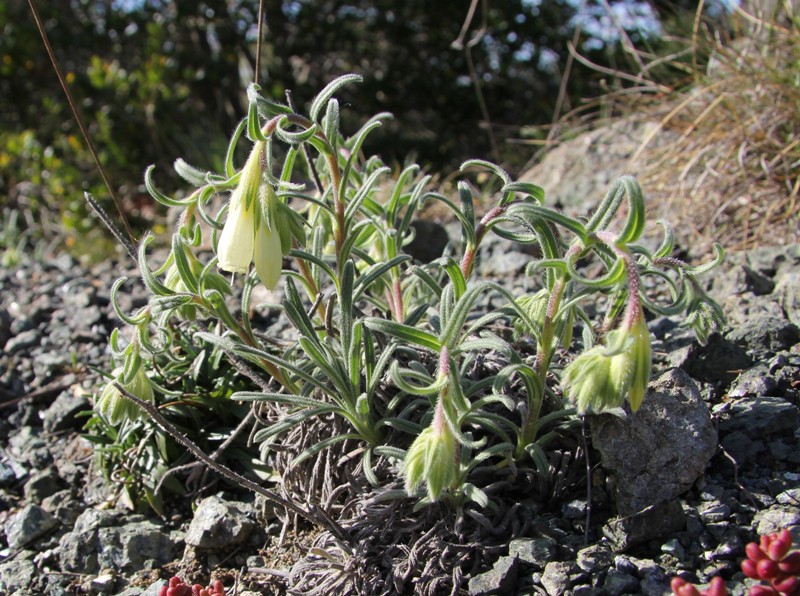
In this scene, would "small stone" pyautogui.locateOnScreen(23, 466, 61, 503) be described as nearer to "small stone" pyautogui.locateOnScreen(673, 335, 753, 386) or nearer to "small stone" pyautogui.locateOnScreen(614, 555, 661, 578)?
"small stone" pyautogui.locateOnScreen(614, 555, 661, 578)


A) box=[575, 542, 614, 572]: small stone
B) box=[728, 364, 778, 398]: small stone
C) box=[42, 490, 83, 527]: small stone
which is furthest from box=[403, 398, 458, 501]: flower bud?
box=[42, 490, 83, 527]: small stone

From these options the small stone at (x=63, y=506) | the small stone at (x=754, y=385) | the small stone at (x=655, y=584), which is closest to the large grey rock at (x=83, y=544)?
the small stone at (x=63, y=506)

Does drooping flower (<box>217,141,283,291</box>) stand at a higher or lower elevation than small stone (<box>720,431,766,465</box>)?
higher

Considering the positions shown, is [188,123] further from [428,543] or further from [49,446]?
[428,543]

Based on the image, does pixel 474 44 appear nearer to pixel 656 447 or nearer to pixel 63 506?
pixel 63 506

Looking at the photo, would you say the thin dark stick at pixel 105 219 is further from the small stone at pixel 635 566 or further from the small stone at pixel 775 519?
the small stone at pixel 775 519

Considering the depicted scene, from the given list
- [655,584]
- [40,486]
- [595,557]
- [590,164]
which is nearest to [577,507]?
[595,557]
